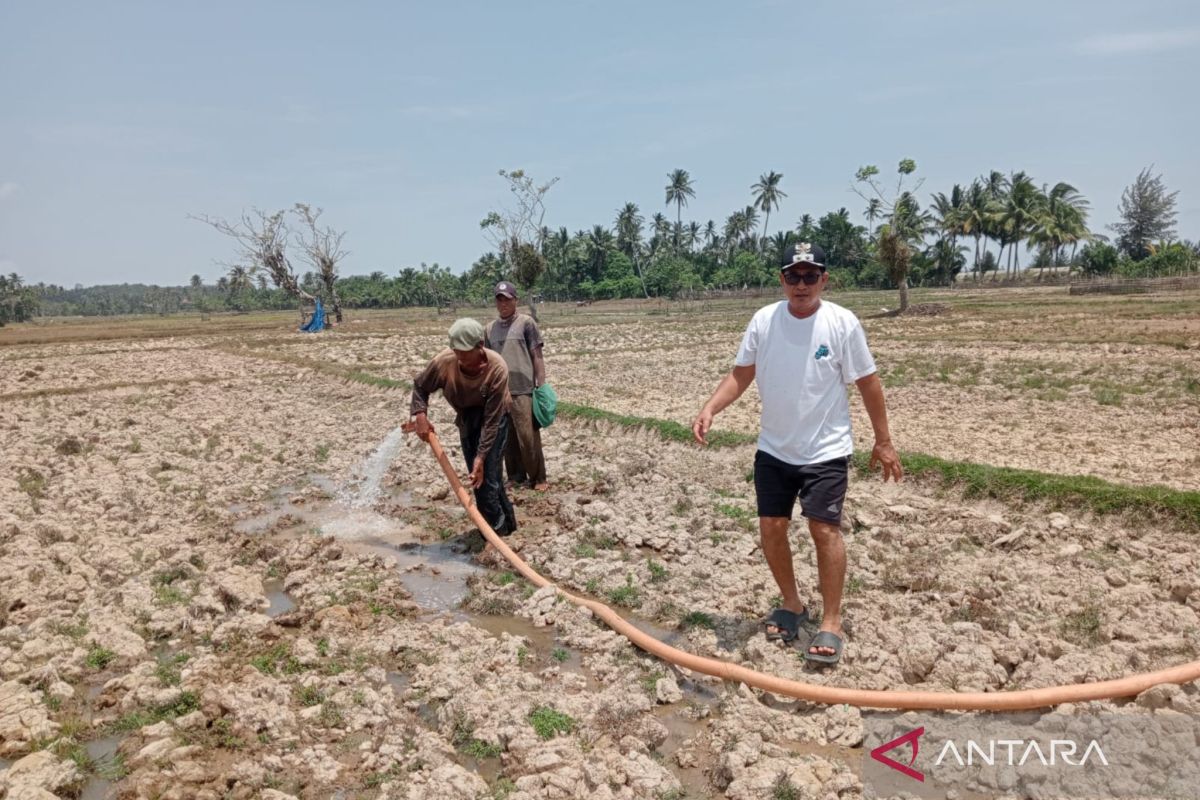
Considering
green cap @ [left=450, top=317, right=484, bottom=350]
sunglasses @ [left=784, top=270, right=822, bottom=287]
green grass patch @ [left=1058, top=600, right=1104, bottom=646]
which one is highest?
sunglasses @ [left=784, top=270, right=822, bottom=287]

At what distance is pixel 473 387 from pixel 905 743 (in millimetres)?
3544

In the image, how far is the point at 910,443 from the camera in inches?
316

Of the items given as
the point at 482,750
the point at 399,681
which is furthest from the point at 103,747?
the point at 482,750

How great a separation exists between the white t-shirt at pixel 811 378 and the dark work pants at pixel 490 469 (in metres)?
2.59

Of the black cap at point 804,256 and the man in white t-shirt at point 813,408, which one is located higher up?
the black cap at point 804,256

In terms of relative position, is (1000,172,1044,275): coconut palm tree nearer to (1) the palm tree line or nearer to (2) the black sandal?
(1) the palm tree line

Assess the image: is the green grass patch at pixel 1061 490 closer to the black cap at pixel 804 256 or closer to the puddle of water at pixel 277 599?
the black cap at pixel 804 256

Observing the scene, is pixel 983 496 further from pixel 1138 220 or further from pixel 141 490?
pixel 1138 220

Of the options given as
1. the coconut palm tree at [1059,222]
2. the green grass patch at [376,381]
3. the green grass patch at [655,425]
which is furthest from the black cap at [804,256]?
the coconut palm tree at [1059,222]

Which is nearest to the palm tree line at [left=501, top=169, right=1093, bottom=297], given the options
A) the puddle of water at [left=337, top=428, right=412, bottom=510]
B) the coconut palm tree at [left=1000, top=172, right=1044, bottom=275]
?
the coconut palm tree at [left=1000, top=172, right=1044, bottom=275]

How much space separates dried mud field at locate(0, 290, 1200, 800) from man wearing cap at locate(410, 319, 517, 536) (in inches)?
26.2

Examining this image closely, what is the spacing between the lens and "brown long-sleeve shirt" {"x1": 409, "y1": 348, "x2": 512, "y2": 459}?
558cm

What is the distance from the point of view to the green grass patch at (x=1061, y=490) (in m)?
5.36

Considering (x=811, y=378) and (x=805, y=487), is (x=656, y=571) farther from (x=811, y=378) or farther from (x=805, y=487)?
(x=811, y=378)
